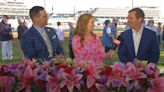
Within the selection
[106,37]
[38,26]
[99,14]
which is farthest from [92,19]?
[99,14]

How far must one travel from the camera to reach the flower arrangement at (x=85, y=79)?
4.11 metres

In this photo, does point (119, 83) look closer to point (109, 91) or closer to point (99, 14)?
point (109, 91)

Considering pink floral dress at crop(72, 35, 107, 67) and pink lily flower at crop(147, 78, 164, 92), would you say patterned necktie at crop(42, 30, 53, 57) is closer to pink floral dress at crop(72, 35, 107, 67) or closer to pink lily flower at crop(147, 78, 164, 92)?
pink floral dress at crop(72, 35, 107, 67)

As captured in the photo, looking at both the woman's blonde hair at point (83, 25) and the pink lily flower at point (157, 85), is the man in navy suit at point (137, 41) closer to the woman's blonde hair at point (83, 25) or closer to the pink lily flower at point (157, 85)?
the woman's blonde hair at point (83, 25)

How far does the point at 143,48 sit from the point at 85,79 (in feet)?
7.47

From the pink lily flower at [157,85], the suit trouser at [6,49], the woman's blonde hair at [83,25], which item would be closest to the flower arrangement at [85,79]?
the pink lily flower at [157,85]

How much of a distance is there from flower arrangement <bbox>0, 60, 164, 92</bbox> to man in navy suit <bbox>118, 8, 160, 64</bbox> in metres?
2.02

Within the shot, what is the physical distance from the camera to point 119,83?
409cm

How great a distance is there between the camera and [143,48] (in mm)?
6277

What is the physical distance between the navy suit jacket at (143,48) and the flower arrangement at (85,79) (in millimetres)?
2020

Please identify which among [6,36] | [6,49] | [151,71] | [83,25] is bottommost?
[6,49]

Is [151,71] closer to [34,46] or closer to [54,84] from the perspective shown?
[54,84]

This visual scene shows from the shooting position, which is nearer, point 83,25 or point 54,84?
point 54,84

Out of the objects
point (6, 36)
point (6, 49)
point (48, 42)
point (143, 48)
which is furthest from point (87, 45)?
point (6, 49)
